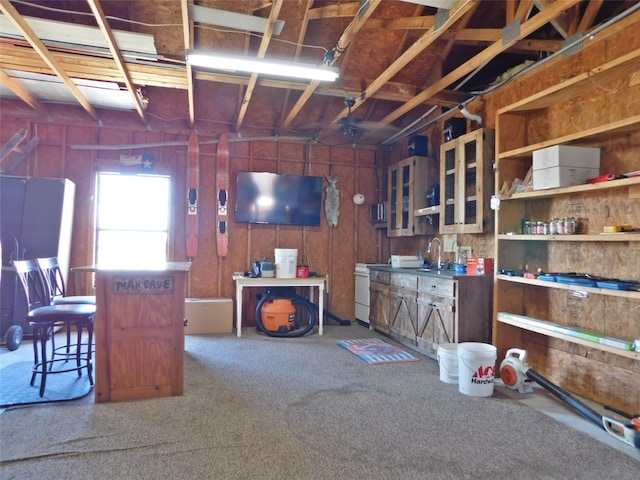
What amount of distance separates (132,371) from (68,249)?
3.09m

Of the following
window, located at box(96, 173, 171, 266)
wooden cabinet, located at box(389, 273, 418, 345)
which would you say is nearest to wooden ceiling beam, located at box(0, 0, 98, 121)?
window, located at box(96, 173, 171, 266)

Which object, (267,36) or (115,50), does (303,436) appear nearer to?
(267,36)

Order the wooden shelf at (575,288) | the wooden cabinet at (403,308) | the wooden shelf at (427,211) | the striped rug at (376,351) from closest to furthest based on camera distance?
1. the wooden shelf at (575,288)
2. the striped rug at (376,351)
3. the wooden cabinet at (403,308)
4. the wooden shelf at (427,211)

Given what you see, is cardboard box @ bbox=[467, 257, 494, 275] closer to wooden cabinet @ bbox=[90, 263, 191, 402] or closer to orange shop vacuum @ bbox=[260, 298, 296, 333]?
orange shop vacuum @ bbox=[260, 298, 296, 333]

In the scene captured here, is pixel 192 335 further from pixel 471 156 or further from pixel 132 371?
pixel 471 156

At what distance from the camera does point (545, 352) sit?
3629 mm

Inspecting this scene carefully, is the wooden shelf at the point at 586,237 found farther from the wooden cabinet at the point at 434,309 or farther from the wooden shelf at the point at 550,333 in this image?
the wooden shelf at the point at 550,333

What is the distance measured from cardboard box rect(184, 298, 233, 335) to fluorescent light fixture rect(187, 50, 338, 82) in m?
3.12

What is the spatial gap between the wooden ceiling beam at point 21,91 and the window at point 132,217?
112 centimetres

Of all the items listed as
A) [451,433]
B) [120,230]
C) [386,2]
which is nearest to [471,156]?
[386,2]

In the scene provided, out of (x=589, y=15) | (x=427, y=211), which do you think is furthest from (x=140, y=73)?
(x=589, y=15)

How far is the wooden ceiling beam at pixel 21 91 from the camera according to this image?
167 inches

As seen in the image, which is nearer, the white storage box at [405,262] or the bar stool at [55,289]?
the bar stool at [55,289]

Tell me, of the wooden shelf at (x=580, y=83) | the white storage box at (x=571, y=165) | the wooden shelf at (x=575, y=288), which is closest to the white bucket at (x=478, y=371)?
the wooden shelf at (x=575, y=288)
